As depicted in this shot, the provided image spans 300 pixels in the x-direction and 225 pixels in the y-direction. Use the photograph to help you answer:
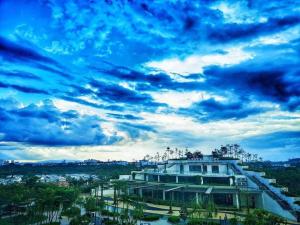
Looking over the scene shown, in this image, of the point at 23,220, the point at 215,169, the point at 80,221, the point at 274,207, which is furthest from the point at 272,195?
the point at 23,220

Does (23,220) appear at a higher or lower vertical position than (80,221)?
lower

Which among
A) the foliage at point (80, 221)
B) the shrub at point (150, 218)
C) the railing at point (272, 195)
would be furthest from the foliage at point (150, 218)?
the railing at point (272, 195)

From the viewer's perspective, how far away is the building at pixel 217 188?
200ft

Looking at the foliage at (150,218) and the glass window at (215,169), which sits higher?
the glass window at (215,169)

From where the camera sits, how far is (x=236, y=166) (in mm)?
90812

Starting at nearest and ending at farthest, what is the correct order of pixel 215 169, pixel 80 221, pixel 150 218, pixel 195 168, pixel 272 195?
pixel 80 221 → pixel 150 218 → pixel 272 195 → pixel 215 169 → pixel 195 168

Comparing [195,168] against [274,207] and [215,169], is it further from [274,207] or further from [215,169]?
[274,207]

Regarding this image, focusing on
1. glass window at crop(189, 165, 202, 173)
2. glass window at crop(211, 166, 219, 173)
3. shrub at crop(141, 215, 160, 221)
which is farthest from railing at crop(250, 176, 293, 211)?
shrub at crop(141, 215, 160, 221)

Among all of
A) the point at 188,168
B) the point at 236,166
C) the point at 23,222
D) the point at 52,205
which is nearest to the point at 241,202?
the point at 236,166

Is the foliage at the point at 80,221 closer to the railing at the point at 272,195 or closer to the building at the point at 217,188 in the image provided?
the building at the point at 217,188

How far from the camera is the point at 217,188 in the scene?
7000 cm

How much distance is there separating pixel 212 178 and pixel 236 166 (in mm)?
A: 15444

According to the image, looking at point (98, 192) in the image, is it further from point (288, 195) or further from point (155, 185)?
point (288, 195)

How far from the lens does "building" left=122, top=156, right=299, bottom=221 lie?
61.0m
